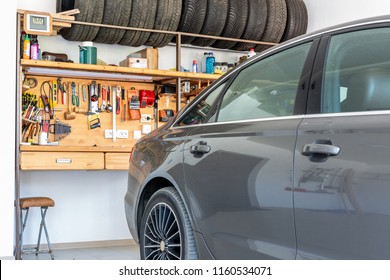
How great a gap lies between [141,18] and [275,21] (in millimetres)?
1683

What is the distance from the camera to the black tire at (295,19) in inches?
274

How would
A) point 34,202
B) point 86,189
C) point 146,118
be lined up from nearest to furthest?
1. point 34,202
2. point 86,189
3. point 146,118

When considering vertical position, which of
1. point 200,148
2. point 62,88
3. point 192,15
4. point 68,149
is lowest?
point 68,149

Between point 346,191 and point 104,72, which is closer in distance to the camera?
point 346,191

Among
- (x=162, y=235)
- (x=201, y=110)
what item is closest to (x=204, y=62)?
(x=201, y=110)

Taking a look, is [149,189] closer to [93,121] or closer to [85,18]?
[85,18]

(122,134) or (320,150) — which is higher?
(320,150)

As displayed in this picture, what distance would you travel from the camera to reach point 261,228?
2.15 m

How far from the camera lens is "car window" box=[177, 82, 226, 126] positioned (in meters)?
2.87

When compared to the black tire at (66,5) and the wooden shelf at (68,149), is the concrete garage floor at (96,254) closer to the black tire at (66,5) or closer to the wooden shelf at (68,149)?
the wooden shelf at (68,149)

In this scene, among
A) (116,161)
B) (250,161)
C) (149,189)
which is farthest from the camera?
(116,161)

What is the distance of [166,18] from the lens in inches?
242

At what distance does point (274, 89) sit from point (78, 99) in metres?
4.21
